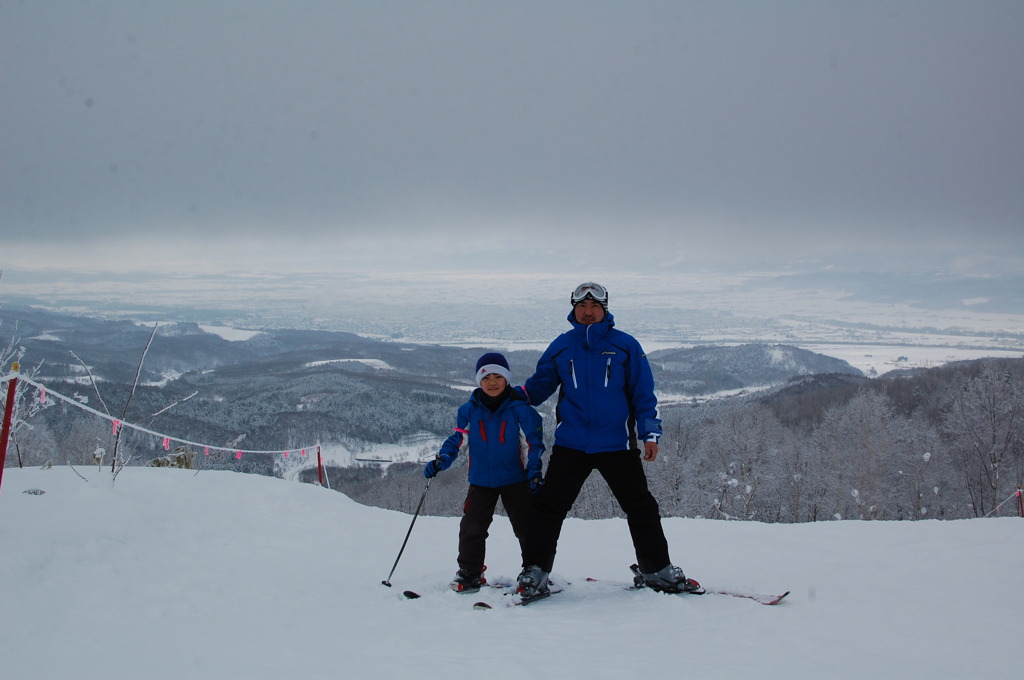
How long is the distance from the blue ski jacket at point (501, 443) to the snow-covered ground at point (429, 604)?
850 mm

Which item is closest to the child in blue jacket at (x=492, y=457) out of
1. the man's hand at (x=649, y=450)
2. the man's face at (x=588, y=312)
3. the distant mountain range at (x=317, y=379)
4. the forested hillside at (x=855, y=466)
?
the man's face at (x=588, y=312)

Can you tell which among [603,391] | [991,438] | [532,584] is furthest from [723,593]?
[991,438]

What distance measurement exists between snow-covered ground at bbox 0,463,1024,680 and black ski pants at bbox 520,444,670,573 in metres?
0.33

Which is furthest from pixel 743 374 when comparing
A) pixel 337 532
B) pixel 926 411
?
pixel 337 532

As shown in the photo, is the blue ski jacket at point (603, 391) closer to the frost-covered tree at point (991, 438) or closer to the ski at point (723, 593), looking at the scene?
the ski at point (723, 593)

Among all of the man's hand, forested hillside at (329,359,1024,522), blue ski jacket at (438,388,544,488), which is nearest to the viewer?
the man's hand

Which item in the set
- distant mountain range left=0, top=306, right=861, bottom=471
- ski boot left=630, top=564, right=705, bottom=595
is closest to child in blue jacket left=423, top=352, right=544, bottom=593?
ski boot left=630, top=564, right=705, bottom=595

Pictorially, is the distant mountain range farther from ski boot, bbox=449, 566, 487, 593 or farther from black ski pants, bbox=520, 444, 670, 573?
black ski pants, bbox=520, 444, 670, 573

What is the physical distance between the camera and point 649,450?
3.93 metres

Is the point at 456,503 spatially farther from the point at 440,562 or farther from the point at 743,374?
the point at 743,374

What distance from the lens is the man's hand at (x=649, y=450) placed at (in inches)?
153

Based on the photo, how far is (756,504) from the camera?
33.7 meters

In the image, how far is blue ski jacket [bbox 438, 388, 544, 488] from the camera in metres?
4.55

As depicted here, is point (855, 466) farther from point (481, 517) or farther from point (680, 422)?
point (481, 517)
